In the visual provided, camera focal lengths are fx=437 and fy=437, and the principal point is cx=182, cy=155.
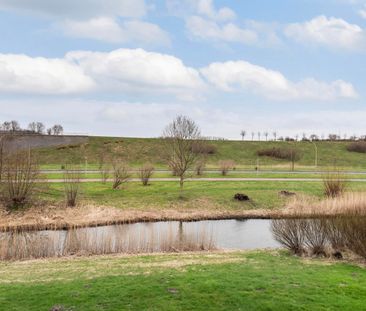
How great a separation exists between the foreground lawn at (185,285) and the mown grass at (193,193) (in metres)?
15.9

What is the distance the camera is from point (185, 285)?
10.3 meters

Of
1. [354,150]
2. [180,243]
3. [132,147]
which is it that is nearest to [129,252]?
[180,243]

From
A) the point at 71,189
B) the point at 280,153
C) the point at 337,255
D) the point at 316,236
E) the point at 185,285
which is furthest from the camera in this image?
the point at 280,153

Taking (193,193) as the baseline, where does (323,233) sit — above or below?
above

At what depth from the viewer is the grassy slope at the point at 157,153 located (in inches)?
2832

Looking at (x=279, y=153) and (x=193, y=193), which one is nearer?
(x=193, y=193)

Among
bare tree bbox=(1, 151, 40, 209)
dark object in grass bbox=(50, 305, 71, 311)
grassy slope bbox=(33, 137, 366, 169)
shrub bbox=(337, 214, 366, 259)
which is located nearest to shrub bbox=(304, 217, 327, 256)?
shrub bbox=(337, 214, 366, 259)

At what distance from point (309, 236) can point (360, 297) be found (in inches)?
220

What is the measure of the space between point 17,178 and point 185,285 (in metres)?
20.1

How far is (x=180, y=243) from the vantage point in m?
17.9

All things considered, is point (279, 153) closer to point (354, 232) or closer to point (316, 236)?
point (316, 236)

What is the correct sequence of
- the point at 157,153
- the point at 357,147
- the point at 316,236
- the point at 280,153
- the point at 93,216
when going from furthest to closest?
the point at 357,147 < the point at 280,153 < the point at 157,153 < the point at 93,216 < the point at 316,236

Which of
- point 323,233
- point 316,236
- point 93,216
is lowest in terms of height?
point 93,216

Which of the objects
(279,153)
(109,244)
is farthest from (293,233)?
(279,153)
